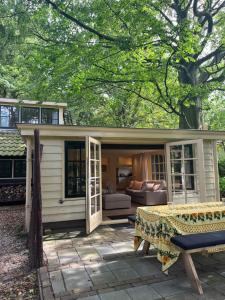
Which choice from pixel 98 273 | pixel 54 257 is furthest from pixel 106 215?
pixel 98 273

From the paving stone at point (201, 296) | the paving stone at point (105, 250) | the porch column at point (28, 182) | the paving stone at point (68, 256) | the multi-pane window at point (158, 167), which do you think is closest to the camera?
the paving stone at point (201, 296)

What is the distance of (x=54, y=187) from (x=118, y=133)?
2.03 m

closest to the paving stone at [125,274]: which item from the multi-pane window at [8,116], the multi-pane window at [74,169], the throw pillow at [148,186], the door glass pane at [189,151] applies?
the multi-pane window at [74,169]

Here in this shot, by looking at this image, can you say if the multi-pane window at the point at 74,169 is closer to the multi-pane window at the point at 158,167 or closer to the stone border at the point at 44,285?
the stone border at the point at 44,285

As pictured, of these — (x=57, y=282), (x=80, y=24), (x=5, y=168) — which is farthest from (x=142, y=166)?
(x=57, y=282)

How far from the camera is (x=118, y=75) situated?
28.2 feet

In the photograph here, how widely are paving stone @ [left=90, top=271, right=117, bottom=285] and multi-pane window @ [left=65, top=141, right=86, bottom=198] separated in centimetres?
262

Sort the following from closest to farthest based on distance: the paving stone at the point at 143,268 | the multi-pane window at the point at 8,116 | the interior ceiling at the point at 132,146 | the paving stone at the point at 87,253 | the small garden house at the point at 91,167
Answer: the paving stone at the point at 143,268, the paving stone at the point at 87,253, the small garden house at the point at 91,167, the interior ceiling at the point at 132,146, the multi-pane window at the point at 8,116

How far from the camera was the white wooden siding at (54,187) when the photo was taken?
5.16m

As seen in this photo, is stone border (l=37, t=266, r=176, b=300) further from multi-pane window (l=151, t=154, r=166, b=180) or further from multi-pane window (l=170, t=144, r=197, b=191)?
multi-pane window (l=151, t=154, r=166, b=180)

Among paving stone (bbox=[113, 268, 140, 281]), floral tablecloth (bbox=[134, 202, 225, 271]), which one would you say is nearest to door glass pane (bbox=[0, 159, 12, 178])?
floral tablecloth (bbox=[134, 202, 225, 271])

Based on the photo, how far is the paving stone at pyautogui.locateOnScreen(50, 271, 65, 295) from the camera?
256 cm

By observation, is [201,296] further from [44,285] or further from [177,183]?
[177,183]

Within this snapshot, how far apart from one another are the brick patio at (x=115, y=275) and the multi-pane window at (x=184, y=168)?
101 inches
